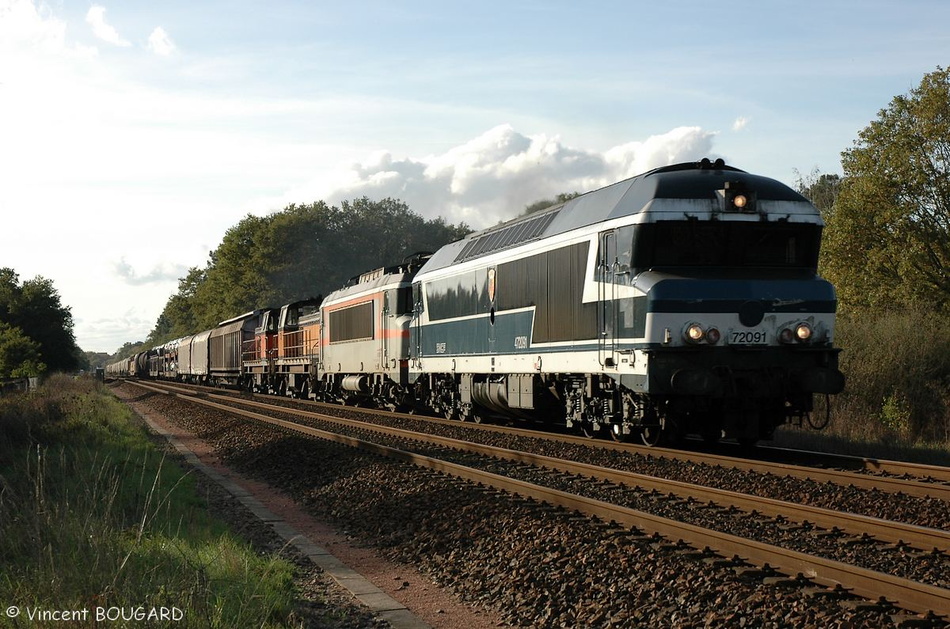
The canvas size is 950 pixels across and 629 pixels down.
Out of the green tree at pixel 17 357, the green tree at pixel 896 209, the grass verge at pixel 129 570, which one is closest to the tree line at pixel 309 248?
the green tree at pixel 17 357

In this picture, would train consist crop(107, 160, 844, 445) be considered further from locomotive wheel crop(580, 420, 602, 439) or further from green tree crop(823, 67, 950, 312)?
green tree crop(823, 67, 950, 312)

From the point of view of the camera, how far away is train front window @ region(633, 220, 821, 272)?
13664mm

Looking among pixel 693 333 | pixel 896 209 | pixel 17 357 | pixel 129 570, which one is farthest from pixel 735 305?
pixel 17 357

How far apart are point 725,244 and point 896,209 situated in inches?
637

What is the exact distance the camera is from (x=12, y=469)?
1434 cm

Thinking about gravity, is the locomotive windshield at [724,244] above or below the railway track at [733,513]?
above

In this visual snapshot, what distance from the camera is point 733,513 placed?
948 cm

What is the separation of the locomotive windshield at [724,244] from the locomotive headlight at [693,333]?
1.03 meters

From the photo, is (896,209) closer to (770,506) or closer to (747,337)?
(747,337)

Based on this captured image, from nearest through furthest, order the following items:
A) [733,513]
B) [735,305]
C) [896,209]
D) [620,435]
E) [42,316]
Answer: [733,513], [735,305], [620,435], [896,209], [42,316]

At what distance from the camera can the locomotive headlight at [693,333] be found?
43.0 ft

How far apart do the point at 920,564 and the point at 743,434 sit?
683cm

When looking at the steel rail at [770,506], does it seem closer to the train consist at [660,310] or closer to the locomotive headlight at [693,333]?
the train consist at [660,310]

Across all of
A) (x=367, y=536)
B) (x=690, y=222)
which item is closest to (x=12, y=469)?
(x=367, y=536)
